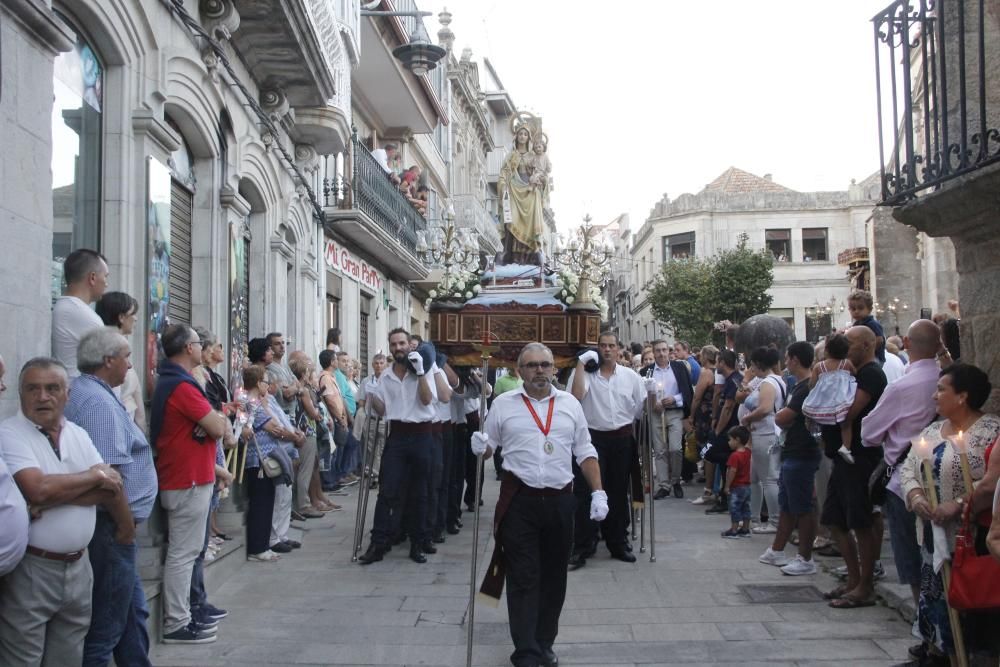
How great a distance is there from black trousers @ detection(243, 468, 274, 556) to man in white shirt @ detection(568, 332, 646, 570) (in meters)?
2.76

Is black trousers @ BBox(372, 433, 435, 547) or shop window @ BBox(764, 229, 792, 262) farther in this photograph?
shop window @ BBox(764, 229, 792, 262)

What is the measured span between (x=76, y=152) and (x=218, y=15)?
10.5 feet

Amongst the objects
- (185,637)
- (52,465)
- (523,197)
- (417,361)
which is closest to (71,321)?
(52,465)

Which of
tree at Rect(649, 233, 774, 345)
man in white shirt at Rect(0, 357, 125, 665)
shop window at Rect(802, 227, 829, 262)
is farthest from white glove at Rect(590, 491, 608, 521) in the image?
shop window at Rect(802, 227, 829, 262)

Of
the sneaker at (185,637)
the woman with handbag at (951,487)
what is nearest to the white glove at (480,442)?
the sneaker at (185,637)

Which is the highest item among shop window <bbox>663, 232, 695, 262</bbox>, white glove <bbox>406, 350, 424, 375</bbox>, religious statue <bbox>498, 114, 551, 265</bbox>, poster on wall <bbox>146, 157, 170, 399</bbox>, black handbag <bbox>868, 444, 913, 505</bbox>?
shop window <bbox>663, 232, 695, 262</bbox>

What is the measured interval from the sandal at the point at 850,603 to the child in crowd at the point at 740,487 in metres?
2.94

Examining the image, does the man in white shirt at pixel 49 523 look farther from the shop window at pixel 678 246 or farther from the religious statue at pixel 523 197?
the shop window at pixel 678 246

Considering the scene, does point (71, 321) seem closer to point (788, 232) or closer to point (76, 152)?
point (76, 152)

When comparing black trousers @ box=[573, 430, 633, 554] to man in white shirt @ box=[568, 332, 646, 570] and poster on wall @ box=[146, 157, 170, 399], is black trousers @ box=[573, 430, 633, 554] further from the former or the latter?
poster on wall @ box=[146, 157, 170, 399]

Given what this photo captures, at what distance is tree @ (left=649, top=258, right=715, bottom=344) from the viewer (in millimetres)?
42350

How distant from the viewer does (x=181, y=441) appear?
6.23 m

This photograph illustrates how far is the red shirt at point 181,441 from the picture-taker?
20.3 ft

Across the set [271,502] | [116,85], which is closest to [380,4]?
[116,85]
